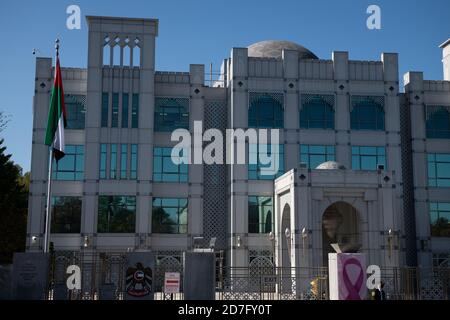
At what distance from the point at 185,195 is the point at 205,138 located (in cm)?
422

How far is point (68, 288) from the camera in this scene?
2408 cm

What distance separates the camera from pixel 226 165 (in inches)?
1645

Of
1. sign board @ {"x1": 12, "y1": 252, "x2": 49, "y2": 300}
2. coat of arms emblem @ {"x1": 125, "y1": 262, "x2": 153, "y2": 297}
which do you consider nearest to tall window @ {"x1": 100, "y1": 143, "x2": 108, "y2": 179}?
sign board @ {"x1": 12, "y1": 252, "x2": 49, "y2": 300}

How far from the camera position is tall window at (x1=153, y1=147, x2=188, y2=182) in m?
40.9

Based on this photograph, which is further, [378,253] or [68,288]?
[378,253]

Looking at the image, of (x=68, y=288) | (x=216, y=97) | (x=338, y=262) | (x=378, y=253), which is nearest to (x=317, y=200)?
(x=378, y=253)

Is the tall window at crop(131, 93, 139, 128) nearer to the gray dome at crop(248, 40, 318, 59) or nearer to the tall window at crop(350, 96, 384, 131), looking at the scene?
the gray dome at crop(248, 40, 318, 59)

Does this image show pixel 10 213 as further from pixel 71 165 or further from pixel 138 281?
pixel 138 281

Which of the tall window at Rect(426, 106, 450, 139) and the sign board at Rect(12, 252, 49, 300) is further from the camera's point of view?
the tall window at Rect(426, 106, 450, 139)

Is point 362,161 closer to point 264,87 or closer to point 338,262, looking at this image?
point 264,87

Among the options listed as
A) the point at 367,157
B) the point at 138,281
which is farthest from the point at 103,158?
the point at 138,281

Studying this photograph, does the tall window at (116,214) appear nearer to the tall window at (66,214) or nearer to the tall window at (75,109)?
the tall window at (66,214)

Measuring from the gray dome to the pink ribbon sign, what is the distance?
83.0 ft

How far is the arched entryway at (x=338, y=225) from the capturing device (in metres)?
38.4
